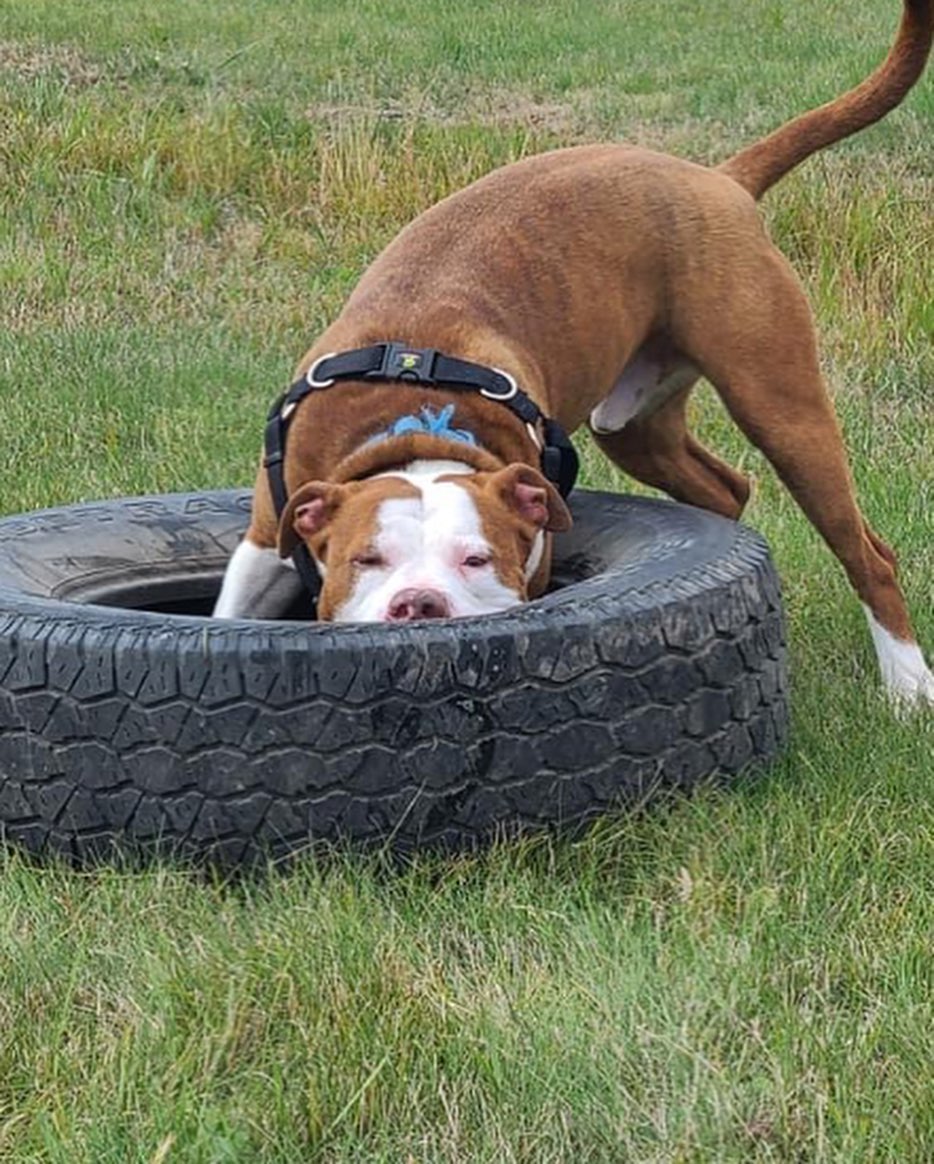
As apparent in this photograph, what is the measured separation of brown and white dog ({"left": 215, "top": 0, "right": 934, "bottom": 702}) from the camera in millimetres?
4121

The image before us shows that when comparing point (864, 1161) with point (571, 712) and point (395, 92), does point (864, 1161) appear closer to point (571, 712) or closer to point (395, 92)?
point (571, 712)

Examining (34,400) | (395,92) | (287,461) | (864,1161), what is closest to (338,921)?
(864,1161)

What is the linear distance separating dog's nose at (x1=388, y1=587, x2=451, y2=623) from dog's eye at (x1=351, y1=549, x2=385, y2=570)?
0.15m

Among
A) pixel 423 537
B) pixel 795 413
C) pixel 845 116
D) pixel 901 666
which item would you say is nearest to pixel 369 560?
pixel 423 537

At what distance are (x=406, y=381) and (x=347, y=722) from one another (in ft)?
3.59

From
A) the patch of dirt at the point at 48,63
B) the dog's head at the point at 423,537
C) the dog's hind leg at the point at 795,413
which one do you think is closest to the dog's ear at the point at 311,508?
the dog's head at the point at 423,537

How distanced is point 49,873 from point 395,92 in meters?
11.1

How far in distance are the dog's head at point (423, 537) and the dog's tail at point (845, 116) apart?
1535mm

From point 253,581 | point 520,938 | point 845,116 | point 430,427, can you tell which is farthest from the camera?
point 845,116

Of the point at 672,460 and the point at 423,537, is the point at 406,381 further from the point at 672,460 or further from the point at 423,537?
the point at 672,460

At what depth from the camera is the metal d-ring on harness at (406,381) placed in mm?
4105

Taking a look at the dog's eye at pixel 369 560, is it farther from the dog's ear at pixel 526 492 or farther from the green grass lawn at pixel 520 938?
the green grass lawn at pixel 520 938

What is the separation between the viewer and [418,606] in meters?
3.59

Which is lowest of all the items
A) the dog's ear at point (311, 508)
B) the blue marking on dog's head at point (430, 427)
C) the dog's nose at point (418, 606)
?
the dog's nose at point (418, 606)
